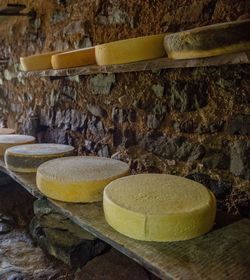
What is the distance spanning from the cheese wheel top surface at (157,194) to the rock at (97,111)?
69 centimetres

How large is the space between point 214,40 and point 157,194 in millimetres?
578

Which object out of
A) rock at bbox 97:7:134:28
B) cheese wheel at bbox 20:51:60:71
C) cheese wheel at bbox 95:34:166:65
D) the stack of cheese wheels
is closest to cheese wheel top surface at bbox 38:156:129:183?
the stack of cheese wheels

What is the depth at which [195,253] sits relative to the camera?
1.08 metres

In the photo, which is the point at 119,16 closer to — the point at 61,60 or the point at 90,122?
the point at 61,60

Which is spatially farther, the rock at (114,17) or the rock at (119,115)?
the rock at (119,115)

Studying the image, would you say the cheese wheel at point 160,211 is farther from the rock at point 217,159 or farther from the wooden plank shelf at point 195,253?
the rock at point 217,159

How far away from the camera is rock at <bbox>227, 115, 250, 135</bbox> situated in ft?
4.26

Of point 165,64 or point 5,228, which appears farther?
point 5,228

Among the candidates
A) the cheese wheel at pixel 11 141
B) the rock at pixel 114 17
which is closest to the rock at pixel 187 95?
the rock at pixel 114 17

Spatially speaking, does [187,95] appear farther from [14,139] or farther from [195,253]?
[14,139]

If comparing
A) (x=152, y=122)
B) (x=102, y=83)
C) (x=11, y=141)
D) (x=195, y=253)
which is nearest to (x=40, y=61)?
(x=102, y=83)

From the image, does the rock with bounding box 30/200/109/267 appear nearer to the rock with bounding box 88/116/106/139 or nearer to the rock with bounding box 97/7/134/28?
the rock with bounding box 88/116/106/139

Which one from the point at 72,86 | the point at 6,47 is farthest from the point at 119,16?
the point at 6,47

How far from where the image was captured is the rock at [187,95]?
1.46 meters
